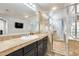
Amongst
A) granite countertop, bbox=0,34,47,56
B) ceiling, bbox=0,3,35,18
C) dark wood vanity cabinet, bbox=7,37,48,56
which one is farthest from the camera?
ceiling, bbox=0,3,35,18

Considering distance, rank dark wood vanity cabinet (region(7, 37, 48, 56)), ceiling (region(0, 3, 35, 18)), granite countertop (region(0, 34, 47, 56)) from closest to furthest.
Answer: granite countertop (region(0, 34, 47, 56)) → dark wood vanity cabinet (region(7, 37, 48, 56)) → ceiling (region(0, 3, 35, 18))

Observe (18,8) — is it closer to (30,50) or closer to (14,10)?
(14,10)

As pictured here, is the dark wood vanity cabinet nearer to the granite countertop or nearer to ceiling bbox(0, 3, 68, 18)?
the granite countertop

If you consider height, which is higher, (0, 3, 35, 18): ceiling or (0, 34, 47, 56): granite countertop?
(0, 3, 35, 18): ceiling

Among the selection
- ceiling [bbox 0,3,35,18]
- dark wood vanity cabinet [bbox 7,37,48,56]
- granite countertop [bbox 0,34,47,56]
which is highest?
ceiling [bbox 0,3,35,18]

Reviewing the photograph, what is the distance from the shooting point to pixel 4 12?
4.39 ft

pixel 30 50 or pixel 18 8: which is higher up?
pixel 18 8

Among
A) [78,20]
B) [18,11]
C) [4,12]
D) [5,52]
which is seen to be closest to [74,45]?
[78,20]

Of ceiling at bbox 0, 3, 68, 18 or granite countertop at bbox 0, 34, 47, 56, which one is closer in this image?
granite countertop at bbox 0, 34, 47, 56

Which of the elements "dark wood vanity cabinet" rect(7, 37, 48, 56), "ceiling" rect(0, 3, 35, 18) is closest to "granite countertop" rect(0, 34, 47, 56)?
"dark wood vanity cabinet" rect(7, 37, 48, 56)

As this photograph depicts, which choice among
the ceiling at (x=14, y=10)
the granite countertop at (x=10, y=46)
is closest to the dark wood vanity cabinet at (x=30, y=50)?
the granite countertop at (x=10, y=46)

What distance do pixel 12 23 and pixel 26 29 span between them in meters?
0.34

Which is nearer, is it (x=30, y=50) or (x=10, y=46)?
(x=10, y=46)

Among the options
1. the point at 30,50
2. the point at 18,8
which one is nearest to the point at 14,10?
the point at 18,8
